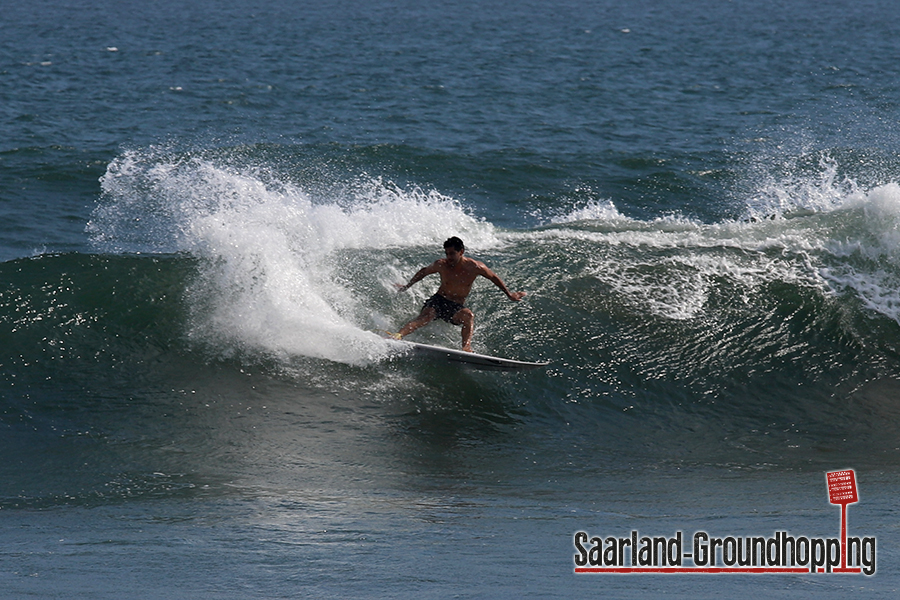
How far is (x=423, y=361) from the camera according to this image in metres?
10.0

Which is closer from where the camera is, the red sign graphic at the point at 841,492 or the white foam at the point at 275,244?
the red sign graphic at the point at 841,492

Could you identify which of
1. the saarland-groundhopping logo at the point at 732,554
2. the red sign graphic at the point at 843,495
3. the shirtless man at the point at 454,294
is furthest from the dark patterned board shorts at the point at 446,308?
the red sign graphic at the point at 843,495

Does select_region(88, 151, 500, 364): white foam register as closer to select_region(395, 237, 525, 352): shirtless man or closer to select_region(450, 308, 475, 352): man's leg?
select_region(395, 237, 525, 352): shirtless man

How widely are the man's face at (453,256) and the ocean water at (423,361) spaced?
3.24ft

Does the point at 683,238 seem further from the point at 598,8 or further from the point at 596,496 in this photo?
the point at 598,8

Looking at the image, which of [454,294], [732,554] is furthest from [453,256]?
[732,554]

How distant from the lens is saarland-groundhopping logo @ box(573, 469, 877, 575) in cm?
584

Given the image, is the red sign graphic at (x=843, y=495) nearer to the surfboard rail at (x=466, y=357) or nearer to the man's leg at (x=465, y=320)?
the surfboard rail at (x=466, y=357)

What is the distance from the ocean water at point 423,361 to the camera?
6.50 meters

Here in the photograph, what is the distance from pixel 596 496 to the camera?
7812mm

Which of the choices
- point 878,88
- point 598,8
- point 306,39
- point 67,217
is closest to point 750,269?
point 67,217

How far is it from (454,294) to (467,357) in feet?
2.90

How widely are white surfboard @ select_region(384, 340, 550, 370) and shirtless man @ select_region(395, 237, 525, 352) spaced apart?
11.0 inches

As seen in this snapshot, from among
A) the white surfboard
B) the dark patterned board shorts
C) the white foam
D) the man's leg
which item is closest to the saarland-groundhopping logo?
the white surfboard
